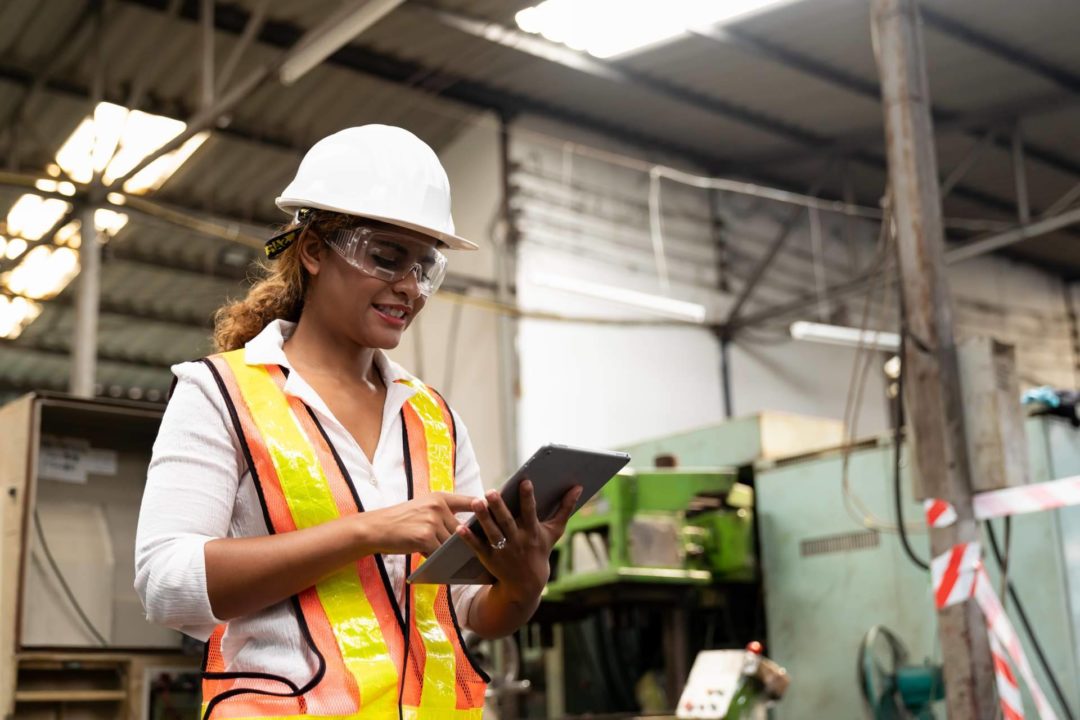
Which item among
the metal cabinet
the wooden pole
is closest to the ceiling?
the metal cabinet

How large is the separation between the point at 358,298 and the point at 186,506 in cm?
36

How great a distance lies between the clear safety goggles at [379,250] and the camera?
163 cm

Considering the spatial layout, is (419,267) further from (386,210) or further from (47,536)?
(47,536)

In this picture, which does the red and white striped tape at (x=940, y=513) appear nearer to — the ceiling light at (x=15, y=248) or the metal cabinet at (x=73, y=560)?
the metal cabinet at (x=73, y=560)

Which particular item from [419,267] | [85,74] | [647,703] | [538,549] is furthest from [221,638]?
[85,74]

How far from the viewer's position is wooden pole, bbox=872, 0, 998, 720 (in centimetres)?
406

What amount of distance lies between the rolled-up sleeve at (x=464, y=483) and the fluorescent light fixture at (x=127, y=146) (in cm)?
766

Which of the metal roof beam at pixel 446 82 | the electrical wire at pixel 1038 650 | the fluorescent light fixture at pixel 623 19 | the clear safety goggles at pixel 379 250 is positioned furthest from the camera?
the metal roof beam at pixel 446 82

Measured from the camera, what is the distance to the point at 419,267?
5.49 ft

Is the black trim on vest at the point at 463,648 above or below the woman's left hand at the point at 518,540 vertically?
below

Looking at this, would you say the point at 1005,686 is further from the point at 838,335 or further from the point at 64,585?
the point at 838,335

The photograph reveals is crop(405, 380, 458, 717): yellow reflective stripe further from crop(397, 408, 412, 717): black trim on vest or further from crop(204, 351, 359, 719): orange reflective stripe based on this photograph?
crop(204, 351, 359, 719): orange reflective stripe

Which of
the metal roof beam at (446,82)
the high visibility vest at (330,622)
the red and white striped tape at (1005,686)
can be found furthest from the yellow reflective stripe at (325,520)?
the metal roof beam at (446,82)

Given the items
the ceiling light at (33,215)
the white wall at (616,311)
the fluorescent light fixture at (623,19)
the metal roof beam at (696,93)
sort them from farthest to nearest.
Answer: the ceiling light at (33,215) → the white wall at (616,311) → the metal roof beam at (696,93) → the fluorescent light fixture at (623,19)
